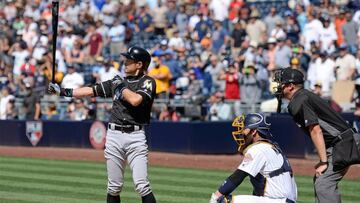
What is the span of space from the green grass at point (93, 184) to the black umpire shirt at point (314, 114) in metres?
3.53

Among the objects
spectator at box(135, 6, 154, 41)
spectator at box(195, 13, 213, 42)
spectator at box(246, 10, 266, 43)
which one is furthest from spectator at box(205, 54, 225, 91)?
spectator at box(135, 6, 154, 41)

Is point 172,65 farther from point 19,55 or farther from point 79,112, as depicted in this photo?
point 19,55

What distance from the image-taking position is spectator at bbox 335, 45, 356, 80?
18516 millimetres

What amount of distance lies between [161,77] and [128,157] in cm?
1128

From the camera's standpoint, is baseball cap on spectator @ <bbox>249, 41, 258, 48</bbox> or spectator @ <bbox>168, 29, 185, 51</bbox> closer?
baseball cap on spectator @ <bbox>249, 41, 258, 48</bbox>

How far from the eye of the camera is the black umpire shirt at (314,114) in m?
8.16

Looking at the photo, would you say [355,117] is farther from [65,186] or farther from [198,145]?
[65,186]

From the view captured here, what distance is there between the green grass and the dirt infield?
808 mm

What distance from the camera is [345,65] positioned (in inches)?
730

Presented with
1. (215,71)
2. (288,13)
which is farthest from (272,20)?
(215,71)

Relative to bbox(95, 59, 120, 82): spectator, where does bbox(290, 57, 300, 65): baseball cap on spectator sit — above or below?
above

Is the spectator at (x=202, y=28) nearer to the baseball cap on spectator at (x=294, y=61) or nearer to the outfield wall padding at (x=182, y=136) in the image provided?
the outfield wall padding at (x=182, y=136)

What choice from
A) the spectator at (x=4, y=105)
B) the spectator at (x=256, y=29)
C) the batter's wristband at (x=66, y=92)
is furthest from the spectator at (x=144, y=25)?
the batter's wristband at (x=66, y=92)

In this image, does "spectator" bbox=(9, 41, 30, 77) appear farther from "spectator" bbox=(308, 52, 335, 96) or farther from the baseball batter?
the baseball batter
